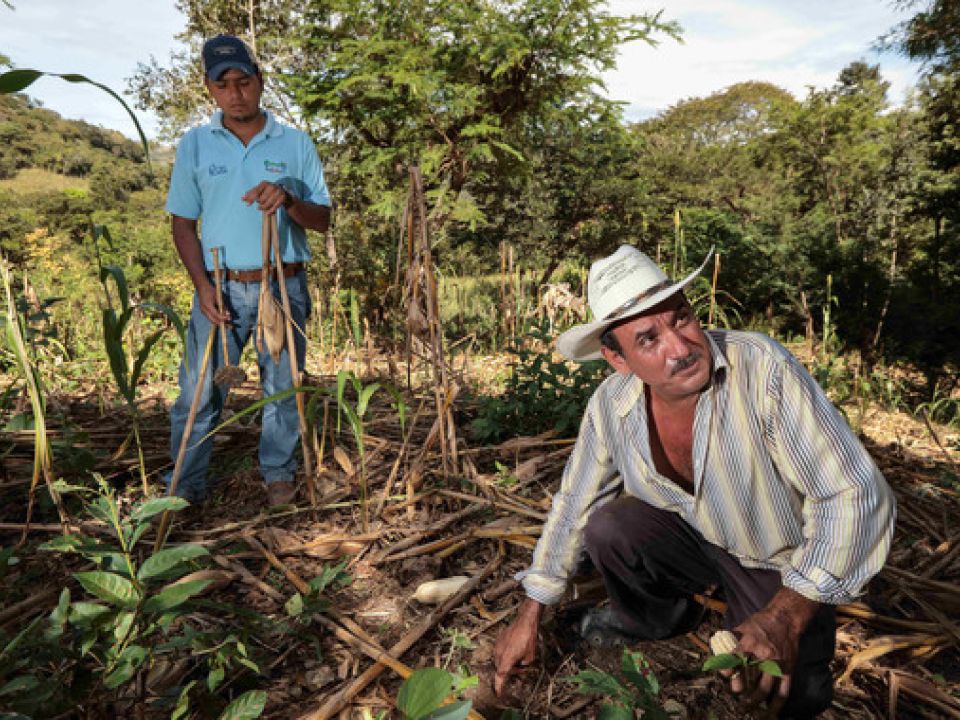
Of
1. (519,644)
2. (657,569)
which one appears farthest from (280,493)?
(657,569)

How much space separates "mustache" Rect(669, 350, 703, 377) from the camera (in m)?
1.38

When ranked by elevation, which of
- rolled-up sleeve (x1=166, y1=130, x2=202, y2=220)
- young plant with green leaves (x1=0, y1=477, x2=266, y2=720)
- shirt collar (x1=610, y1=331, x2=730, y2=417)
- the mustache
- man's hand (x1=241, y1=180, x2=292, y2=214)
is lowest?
young plant with green leaves (x1=0, y1=477, x2=266, y2=720)

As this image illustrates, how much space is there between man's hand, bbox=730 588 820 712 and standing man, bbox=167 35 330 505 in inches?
65.7

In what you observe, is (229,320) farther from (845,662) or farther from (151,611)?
(845,662)

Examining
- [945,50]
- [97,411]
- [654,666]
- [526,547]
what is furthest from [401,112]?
[654,666]

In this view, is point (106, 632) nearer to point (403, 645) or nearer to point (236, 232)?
point (403, 645)

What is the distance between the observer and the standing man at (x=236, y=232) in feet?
7.41

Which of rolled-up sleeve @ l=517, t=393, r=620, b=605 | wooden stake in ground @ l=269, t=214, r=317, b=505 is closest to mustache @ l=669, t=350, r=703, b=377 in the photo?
rolled-up sleeve @ l=517, t=393, r=620, b=605

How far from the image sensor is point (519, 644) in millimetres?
1479

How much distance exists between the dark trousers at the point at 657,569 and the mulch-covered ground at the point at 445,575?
0.28ft

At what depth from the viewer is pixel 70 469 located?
235 cm

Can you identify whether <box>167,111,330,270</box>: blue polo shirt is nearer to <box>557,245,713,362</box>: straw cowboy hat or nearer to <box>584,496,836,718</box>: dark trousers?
<box>557,245,713,362</box>: straw cowboy hat

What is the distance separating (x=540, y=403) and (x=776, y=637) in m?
1.66

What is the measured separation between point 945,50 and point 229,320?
27.3 feet
